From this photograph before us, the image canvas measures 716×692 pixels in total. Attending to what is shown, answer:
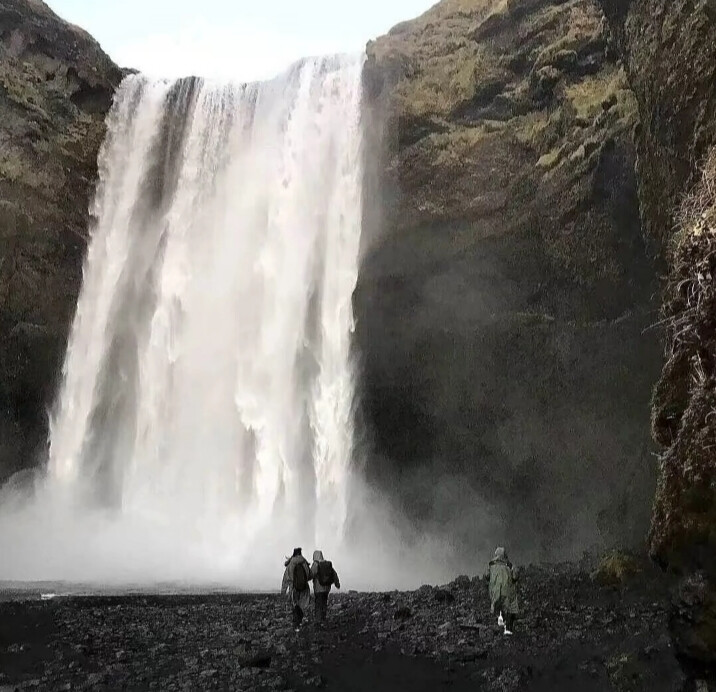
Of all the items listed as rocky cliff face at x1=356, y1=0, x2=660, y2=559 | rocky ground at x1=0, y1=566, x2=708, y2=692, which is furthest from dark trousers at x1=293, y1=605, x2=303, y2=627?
rocky cliff face at x1=356, y1=0, x2=660, y2=559

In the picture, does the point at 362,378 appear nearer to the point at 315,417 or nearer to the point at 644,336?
the point at 315,417

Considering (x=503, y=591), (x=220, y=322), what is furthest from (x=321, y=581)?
(x=220, y=322)

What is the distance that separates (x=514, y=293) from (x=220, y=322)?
435 inches

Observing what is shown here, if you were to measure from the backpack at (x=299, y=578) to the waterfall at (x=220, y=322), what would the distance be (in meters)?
9.96

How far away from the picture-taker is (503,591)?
9859 millimetres

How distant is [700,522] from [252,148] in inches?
950

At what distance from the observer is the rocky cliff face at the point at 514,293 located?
18.6 m

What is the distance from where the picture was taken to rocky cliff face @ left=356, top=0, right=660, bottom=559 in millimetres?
18625

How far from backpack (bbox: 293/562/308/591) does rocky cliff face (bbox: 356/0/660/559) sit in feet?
31.4

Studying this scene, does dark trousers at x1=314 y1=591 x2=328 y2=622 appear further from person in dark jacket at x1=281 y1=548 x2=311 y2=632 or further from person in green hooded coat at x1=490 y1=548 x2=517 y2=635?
person in green hooded coat at x1=490 y1=548 x2=517 y2=635

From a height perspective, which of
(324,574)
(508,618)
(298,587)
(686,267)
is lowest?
(508,618)

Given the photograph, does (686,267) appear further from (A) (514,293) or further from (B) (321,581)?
(A) (514,293)

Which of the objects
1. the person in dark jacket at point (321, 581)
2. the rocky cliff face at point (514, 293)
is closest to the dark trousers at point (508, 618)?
the person in dark jacket at point (321, 581)

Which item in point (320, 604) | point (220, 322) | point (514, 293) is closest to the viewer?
point (320, 604)
